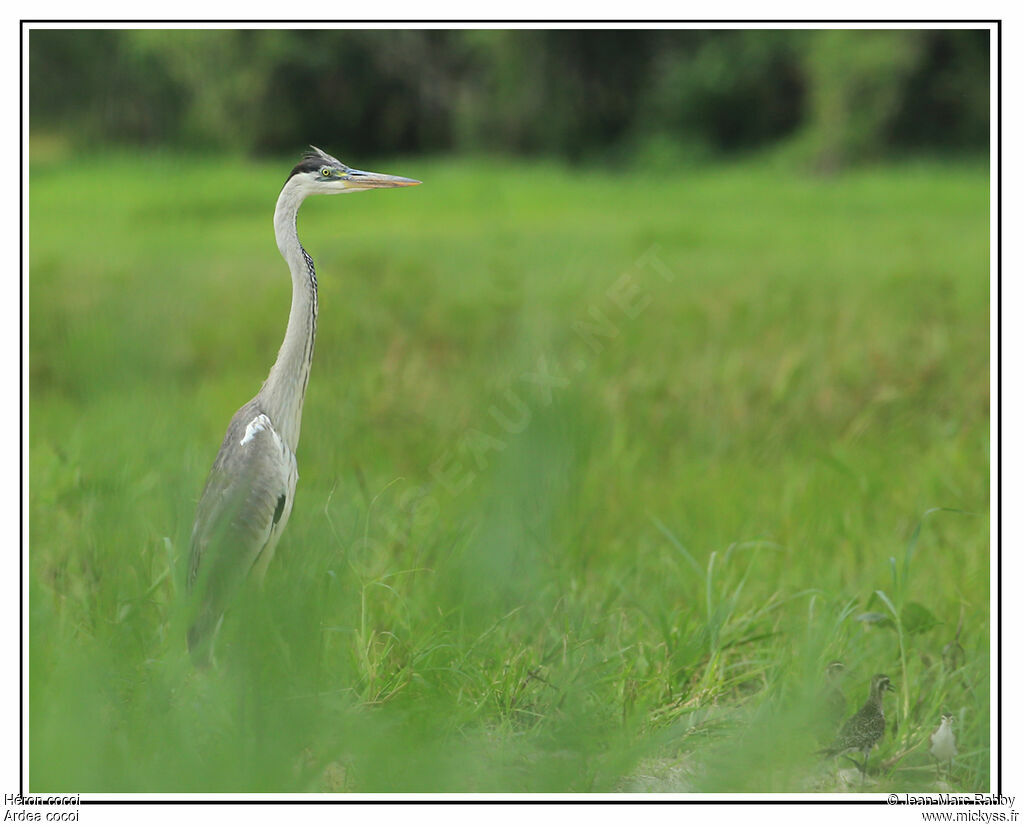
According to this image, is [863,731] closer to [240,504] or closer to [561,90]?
[240,504]

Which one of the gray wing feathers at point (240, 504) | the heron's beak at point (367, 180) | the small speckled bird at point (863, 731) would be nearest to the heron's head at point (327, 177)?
the heron's beak at point (367, 180)

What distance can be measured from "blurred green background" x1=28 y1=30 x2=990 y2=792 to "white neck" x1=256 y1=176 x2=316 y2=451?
5 centimetres

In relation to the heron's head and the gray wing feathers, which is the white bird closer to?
the gray wing feathers

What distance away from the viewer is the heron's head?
1.22 metres

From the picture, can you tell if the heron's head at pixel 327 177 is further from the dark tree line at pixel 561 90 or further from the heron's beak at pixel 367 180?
the dark tree line at pixel 561 90

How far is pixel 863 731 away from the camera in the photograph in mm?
1399

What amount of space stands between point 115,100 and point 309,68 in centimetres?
371

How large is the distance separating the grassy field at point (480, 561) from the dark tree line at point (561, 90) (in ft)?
0.94

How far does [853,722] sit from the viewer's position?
140cm

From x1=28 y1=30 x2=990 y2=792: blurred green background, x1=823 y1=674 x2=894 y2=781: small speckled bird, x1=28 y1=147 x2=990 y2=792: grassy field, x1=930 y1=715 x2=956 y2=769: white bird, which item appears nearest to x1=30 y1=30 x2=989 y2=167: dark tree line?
x1=28 y1=30 x2=990 y2=792: blurred green background

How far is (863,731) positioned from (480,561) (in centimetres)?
62

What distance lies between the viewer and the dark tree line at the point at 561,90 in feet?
8.30
